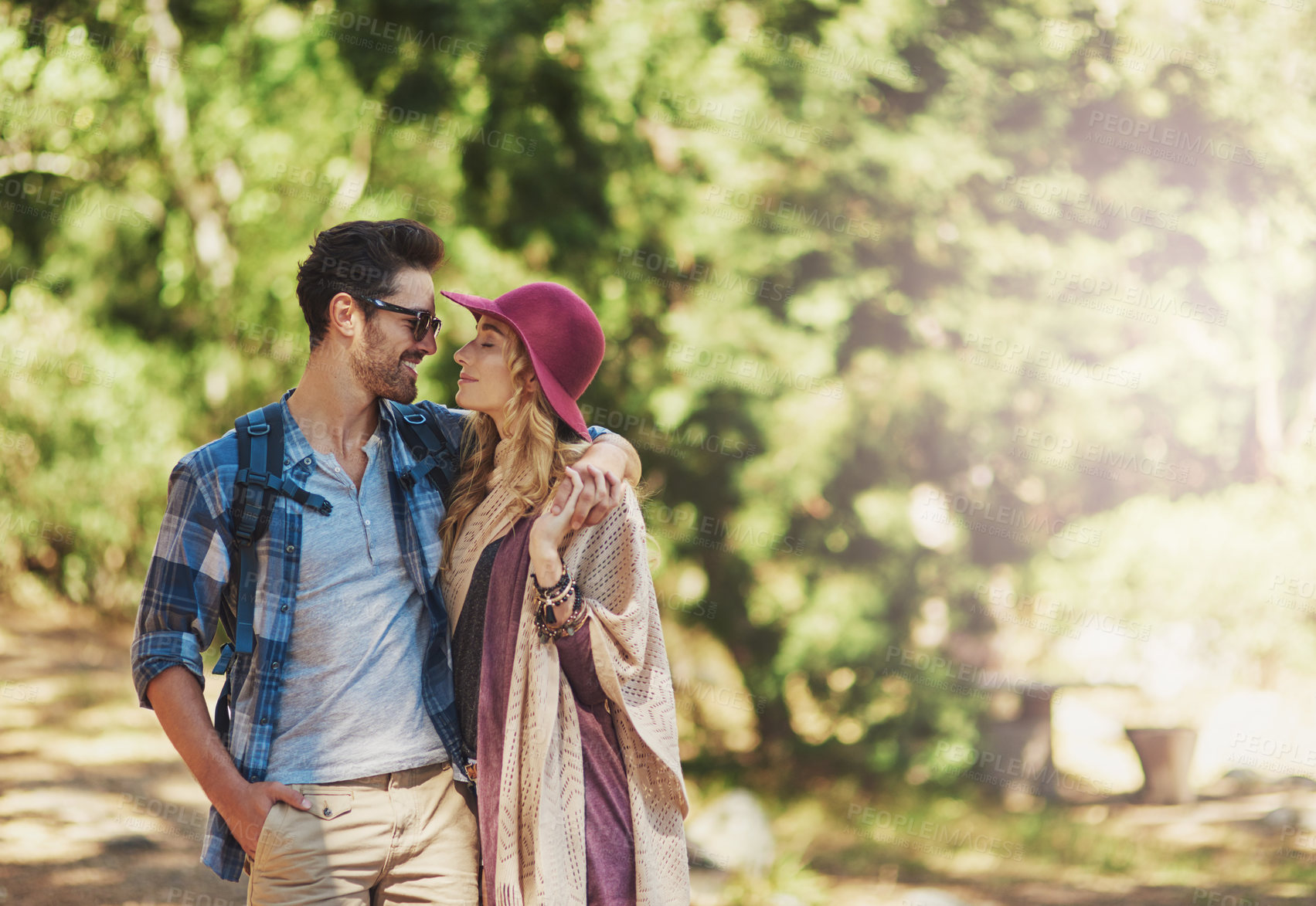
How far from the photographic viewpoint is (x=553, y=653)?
2.14m

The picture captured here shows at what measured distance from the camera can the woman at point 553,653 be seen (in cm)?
212

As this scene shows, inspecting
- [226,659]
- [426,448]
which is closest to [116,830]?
[226,659]

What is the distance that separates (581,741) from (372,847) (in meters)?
0.46

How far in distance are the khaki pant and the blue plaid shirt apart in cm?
9

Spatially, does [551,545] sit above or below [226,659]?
above

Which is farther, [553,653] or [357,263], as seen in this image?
[357,263]

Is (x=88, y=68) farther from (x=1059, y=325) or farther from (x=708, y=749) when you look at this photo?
(x=1059, y=325)

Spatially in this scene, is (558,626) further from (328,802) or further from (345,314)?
(345,314)

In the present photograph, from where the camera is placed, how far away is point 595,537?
2.24m

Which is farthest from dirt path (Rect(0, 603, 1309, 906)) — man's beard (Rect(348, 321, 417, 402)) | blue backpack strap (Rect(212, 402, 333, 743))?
man's beard (Rect(348, 321, 417, 402))

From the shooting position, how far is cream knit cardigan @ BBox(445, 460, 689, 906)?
2.10m

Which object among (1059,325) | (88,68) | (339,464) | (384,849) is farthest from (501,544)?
(88,68)

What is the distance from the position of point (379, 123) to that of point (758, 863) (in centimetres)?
503

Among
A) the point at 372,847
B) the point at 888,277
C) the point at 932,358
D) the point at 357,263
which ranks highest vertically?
the point at 888,277
